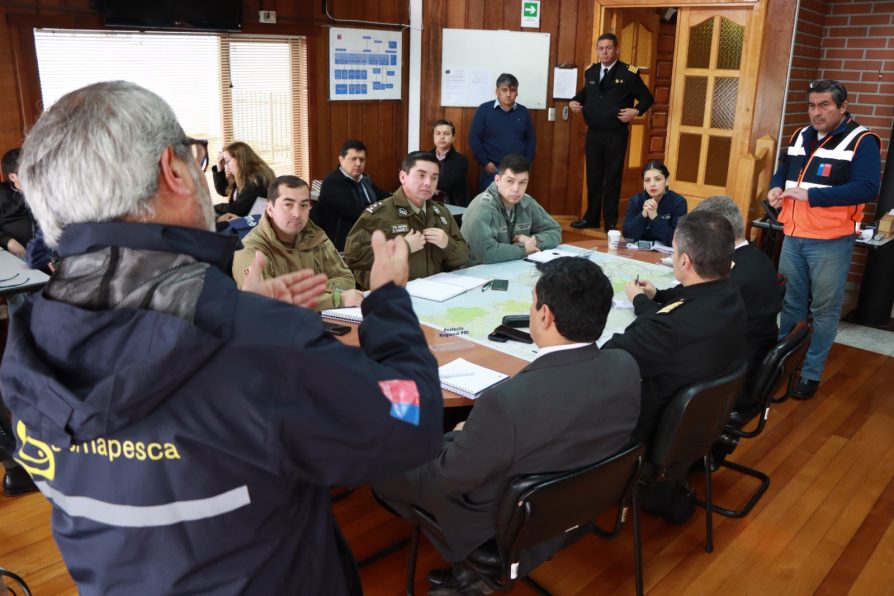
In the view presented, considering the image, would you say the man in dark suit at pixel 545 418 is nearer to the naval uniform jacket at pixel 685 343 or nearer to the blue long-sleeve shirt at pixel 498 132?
the naval uniform jacket at pixel 685 343

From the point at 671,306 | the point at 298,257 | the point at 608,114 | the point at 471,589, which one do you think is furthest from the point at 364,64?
the point at 471,589

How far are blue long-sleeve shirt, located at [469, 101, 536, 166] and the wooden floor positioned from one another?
4.21 m

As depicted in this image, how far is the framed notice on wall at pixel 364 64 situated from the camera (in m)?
6.68

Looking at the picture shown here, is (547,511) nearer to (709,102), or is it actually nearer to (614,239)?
(614,239)

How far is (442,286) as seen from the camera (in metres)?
3.53

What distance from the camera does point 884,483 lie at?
343cm

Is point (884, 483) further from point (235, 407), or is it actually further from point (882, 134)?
point (235, 407)

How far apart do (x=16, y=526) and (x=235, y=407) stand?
256cm

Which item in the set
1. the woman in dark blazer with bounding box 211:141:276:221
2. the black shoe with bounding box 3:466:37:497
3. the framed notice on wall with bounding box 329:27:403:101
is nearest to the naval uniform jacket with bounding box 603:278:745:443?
the black shoe with bounding box 3:466:37:497

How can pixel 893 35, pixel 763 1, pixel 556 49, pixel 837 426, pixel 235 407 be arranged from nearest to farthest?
pixel 235 407, pixel 837 426, pixel 893 35, pixel 763 1, pixel 556 49

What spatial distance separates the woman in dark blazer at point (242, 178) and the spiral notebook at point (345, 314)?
2504 millimetres

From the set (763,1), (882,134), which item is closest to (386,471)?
(882,134)

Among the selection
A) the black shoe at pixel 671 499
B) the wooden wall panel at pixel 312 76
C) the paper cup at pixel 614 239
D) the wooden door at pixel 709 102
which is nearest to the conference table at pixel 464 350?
the black shoe at pixel 671 499

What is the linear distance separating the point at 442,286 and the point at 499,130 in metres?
4.02
